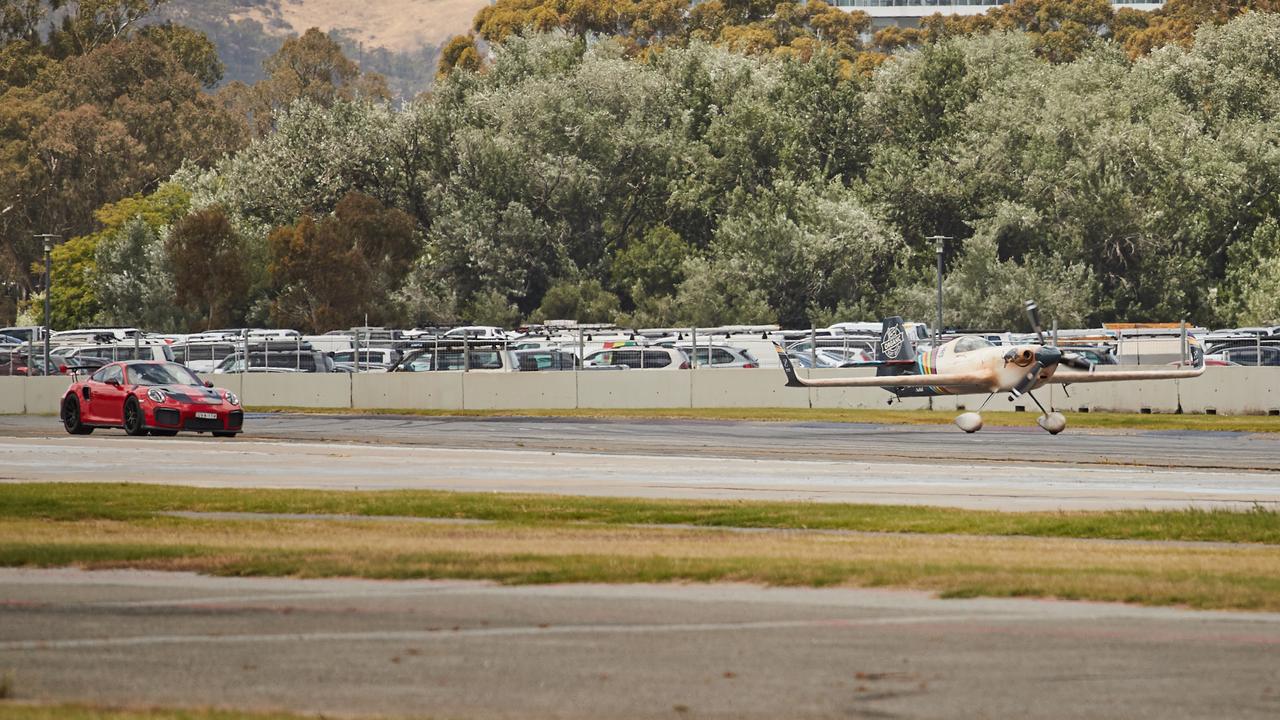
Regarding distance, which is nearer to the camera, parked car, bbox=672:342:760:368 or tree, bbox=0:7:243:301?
parked car, bbox=672:342:760:368

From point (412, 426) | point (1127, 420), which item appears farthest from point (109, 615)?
point (1127, 420)

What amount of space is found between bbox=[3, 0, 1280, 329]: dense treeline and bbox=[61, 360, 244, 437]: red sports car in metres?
45.6

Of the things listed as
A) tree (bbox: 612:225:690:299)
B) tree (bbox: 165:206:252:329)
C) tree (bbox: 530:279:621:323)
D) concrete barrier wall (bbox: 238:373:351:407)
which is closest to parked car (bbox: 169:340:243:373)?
concrete barrier wall (bbox: 238:373:351:407)

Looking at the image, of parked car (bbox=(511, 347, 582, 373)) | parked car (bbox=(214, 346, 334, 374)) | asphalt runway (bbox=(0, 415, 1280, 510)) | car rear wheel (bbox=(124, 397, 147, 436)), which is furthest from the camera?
parked car (bbox=(511, 347, 582, 373))

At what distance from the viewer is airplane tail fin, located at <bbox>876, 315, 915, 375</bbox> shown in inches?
1586

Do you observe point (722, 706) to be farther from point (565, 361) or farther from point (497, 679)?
point (565, 361)

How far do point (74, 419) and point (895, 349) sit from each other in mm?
16991

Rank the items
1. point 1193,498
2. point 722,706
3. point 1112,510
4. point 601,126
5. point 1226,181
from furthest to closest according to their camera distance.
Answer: point 601,126
point 1226,181
point 1193,498
point 1112,510
point 722,706

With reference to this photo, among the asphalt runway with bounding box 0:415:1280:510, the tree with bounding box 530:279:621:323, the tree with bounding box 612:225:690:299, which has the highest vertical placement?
the tree with bounding box 612:225:690:299

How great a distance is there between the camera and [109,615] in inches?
434

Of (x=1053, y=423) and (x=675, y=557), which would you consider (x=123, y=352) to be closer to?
(x=1053, y=423)

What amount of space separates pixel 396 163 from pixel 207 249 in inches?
447

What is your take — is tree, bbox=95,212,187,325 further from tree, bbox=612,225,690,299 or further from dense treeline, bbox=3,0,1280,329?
tree, bbox=612,225,690,299

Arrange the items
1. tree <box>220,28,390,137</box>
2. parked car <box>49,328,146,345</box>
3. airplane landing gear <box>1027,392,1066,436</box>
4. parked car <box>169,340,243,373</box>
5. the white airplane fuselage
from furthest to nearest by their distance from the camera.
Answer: tree <box>220,28,390,137</box>, parked car <box>49,328,146,345</box>, parked car <box>169,340,243,373</box>, the white airplane fuselage, airplane landing gear <box>1027,392,1066,436</box>
